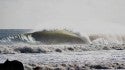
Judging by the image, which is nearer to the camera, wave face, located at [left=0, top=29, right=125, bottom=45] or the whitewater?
the whitewater

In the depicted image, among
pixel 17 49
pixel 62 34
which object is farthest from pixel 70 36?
pixel 17 49

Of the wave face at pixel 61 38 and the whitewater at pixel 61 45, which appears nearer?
the whitewater at pixel 61 45

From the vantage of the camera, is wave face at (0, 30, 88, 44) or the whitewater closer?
the whitewater

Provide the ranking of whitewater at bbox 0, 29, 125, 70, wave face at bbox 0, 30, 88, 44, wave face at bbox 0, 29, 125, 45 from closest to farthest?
whitewater at bbox 0, 29, 125, 70 → wave face at bbox 0, 30, 88, 44 → wave face at bbox 0, 29, 125, 45

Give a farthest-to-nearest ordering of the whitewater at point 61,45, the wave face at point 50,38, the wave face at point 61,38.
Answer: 1. the wave face at point 61,38
2. the wave face at point 50,38
3. the whitewater at point 61,45

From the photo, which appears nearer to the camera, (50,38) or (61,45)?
(61,45)

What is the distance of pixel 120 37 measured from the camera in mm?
51562

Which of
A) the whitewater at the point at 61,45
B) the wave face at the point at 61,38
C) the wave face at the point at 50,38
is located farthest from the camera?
the wave face at the point at 61,38

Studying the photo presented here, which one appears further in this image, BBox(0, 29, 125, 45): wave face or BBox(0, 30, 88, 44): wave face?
BBox(0, 29, 125, 45): wave face

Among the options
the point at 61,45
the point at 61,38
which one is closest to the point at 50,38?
the point at 61,38

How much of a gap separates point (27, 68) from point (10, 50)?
1469 cm

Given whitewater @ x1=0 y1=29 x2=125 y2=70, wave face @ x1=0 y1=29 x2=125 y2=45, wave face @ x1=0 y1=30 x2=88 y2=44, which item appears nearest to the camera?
whitewater @ x1=0 y1=29 x2=125 y2=70

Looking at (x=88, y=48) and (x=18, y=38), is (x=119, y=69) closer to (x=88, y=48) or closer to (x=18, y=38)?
(x=88, y=48)

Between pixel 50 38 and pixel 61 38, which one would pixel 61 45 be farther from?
pixel 50 38
